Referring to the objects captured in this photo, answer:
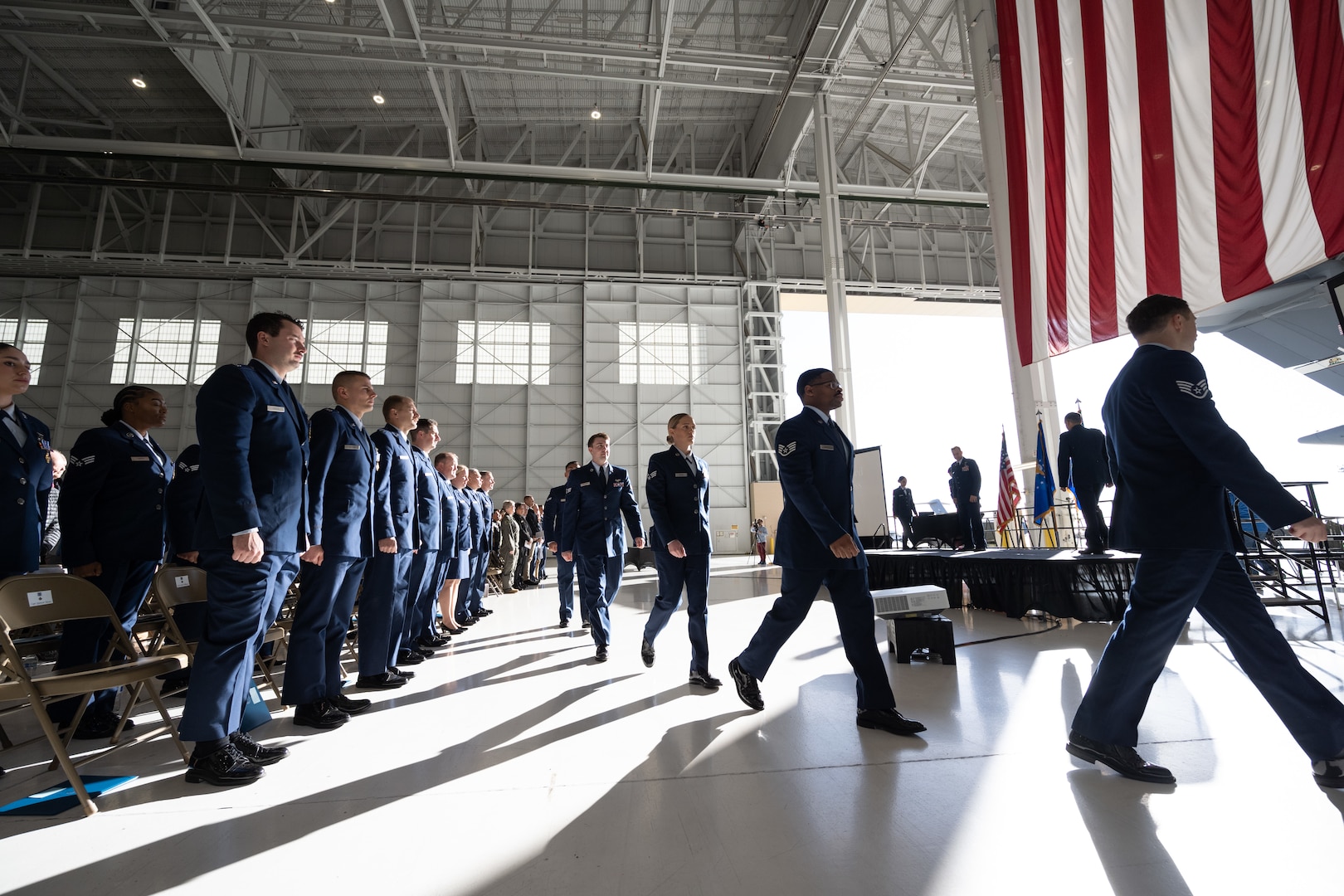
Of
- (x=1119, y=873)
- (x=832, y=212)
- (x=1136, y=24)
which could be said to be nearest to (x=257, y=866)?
(x=1119, y=873)

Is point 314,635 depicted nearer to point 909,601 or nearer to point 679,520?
point 679,520

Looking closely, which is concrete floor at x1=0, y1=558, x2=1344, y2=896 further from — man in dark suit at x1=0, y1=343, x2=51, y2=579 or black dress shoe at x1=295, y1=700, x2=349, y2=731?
man in dark suit at x1=0, y1=343, x2=51, y2=579

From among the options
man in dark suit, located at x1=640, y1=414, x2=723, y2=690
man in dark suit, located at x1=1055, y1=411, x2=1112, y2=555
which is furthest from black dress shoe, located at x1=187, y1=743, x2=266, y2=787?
man in dark suit, located at x1=1055, y1=411, x2=1112, y2=555

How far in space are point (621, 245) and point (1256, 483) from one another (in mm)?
20762

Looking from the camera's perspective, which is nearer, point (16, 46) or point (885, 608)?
point (885, 608)

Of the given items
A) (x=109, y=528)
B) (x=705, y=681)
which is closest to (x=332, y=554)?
(x=109, y=528)

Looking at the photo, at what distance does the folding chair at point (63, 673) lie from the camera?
2.00 m

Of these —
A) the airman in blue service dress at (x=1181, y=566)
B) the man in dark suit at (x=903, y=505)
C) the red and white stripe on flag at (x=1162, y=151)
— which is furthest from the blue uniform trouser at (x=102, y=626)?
the man in dark suit at (x=903, y=505)

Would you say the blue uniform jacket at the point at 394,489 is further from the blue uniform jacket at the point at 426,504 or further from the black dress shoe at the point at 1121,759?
the black dress shoe at the point at 1121,759

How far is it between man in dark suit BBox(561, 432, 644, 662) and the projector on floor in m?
1.86

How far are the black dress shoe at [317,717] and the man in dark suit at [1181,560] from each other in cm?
309

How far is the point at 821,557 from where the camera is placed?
274cm

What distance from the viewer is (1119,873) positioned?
4.81 feet

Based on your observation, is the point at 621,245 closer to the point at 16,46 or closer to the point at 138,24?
the point at 138,24
